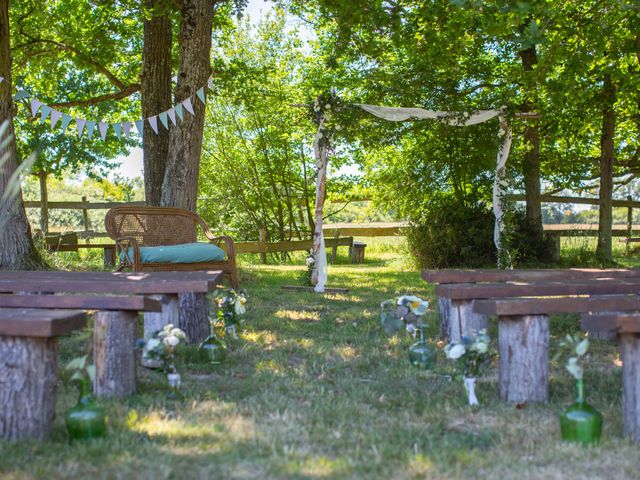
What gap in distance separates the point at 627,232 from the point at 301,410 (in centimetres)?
1260

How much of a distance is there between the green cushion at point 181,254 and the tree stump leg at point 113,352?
2.87 m

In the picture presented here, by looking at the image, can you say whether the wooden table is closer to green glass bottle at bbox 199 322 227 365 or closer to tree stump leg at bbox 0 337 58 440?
green glass bottle at bbox 199 322 227 365

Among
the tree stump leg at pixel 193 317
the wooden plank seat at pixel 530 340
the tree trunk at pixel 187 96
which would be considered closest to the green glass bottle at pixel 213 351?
the tree stump leg at pixel 193 317

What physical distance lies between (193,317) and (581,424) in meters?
2.59

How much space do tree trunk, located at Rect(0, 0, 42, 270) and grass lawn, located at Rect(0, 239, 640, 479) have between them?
9.43ft

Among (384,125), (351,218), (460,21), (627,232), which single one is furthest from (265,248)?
(351,218)

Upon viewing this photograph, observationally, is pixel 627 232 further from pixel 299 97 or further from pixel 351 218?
pixel 351 218

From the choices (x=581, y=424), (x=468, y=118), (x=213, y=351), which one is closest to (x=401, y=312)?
(x=213, y=351)

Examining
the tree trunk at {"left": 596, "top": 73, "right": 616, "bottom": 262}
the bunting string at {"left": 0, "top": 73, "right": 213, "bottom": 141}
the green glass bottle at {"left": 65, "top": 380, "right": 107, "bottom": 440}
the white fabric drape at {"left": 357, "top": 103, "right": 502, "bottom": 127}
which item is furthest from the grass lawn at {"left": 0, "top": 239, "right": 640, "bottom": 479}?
the tree trunk at {"left": 596, "top": 73, "right": 616, "bottom": 262}

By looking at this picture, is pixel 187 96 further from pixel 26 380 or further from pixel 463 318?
pixel 26 380

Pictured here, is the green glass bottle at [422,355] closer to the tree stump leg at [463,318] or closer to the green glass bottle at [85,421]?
the tree stump leg at [463,318]

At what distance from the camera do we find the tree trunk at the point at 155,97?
7.95 metres

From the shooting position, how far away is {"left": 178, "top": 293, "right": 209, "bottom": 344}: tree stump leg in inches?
169

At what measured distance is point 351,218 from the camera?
21.7m
